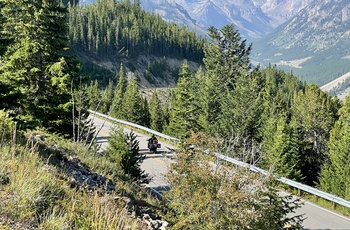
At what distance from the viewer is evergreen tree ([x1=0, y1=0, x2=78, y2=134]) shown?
15.6m

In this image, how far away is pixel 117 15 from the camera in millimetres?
150000

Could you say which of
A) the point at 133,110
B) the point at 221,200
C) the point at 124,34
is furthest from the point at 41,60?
the point at 124,34

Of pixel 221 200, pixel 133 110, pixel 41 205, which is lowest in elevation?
pixel 221 200

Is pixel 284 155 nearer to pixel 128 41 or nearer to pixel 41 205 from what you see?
pixel 41 205

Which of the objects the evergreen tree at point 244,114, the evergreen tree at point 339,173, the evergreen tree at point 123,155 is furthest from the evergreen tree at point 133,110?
the evergreen tree at point 123,155

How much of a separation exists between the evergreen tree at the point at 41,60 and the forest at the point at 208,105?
5 centimetres

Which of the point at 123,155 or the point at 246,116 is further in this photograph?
the point at 246,116

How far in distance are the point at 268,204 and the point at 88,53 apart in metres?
122

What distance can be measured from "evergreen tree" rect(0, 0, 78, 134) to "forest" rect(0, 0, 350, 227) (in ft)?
0.15

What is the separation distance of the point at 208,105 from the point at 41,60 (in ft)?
72.4

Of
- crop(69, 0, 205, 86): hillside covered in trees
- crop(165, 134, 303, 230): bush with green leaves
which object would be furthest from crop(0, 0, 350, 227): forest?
crop(69, 0, 205, 86): hillside covered in trees

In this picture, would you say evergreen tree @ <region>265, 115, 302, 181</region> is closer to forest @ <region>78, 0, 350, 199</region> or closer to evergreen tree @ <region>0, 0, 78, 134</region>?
forest @ <region>78, 0, 350, 199</region>

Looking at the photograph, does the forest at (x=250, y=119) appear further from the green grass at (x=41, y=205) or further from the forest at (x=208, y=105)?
the green grass at (x=41, y=205)

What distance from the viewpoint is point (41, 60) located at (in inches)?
661
